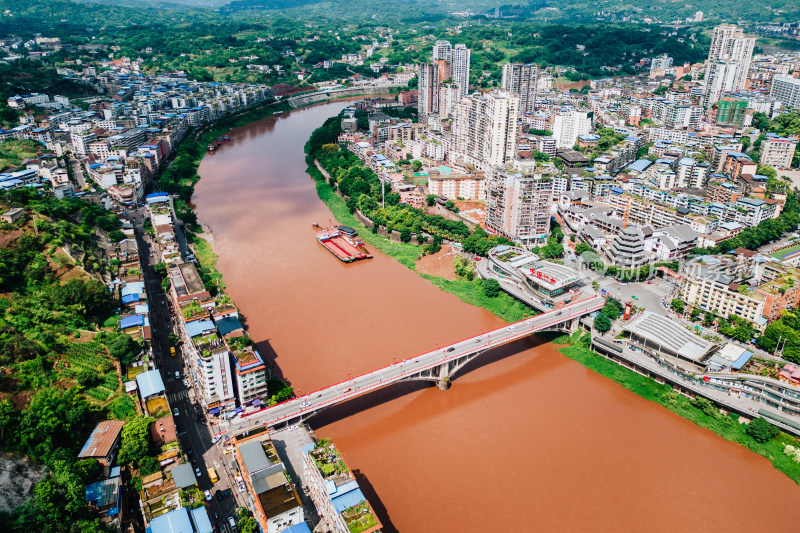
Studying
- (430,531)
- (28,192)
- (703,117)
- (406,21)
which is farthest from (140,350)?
(406,21)

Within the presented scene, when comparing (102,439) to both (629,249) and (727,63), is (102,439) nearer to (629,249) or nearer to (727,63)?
(629,249)

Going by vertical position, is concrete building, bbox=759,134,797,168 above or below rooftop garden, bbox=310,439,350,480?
above

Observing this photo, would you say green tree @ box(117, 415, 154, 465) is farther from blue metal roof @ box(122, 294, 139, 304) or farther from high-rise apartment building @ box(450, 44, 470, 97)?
high-rise apartment building @ box(450, 44, 470, 97)

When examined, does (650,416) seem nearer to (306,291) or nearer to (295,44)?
(306,291)

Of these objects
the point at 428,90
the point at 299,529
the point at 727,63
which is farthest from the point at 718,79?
the point at 299,529

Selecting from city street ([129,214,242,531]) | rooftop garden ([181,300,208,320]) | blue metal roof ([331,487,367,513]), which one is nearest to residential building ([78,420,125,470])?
city street ([129,214,242,531])

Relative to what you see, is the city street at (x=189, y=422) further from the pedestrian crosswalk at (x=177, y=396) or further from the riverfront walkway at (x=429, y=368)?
the riverfront walkway at (x=429, y=368)

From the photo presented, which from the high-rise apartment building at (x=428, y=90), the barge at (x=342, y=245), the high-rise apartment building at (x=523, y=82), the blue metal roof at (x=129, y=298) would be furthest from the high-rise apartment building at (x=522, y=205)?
the high-rise apartment building at (x=523, y=82)
